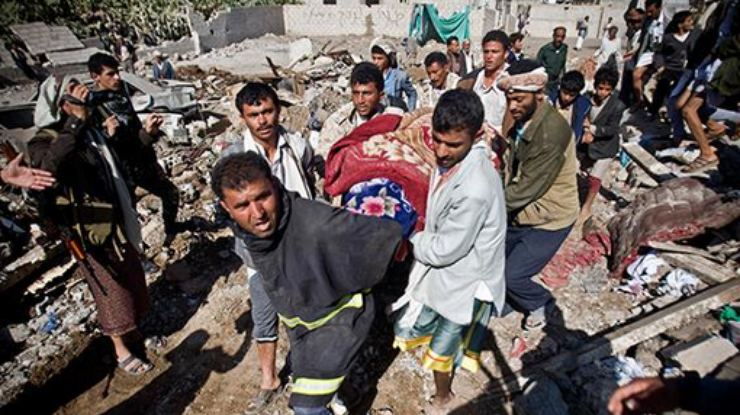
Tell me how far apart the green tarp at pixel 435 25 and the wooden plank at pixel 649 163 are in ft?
43.9

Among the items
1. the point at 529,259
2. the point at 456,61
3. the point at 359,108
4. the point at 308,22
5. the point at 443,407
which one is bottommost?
the point at 443,407

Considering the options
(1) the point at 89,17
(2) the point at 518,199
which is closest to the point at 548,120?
(2) the point at 518,199

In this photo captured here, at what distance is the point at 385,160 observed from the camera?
2830 mm

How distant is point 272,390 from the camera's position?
2.78 m

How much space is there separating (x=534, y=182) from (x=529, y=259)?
1.80ft

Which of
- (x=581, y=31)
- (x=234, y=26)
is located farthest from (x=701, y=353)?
(x=234, y=26)

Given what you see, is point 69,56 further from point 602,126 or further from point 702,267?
point 702,267

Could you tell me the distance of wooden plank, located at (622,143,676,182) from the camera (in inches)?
184

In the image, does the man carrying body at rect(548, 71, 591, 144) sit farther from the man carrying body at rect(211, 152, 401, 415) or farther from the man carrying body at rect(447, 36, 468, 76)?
the man carrying body at rect(447, 36, 468, 76)

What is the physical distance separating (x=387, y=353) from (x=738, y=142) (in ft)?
15.7

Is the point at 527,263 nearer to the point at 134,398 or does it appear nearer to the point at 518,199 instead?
the point at 518,199

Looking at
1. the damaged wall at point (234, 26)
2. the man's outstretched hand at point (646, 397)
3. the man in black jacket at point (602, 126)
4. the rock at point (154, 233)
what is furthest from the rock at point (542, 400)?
the damaged wall at point (234, 26)

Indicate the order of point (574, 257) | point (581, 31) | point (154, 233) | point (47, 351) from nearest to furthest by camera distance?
1. point (47, 351)
2. point (574, 257)
3. point (154, 233)
4. point (581, 31)

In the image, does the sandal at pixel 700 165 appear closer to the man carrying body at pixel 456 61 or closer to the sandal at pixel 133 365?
the man carrying body at pixel 456 61
